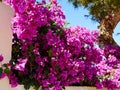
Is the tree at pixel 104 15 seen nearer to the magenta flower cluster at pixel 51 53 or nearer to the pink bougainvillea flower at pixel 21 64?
the magenta flower cluster at pixel 51 53

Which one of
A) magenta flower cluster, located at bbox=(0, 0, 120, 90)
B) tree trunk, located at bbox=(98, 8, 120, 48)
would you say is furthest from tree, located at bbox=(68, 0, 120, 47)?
magenta flower cluster, located at bbox=(0, 0, 120, 90)

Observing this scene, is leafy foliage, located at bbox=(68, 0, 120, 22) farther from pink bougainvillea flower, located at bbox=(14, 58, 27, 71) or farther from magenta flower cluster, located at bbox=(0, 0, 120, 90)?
pink bougainvillea flower, located at bbox=(14, 58, 27, 71)

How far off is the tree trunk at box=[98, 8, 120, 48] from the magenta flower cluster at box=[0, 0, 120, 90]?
1708 mm

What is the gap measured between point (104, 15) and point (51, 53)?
3421 millimetres

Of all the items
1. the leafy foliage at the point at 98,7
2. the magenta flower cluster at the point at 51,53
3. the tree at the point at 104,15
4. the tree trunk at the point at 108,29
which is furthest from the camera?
the tree trunk at the point at 108,29

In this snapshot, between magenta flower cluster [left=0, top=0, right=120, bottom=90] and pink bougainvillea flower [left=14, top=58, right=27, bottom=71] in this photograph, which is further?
magenta flower cluster [left=0, top=0, right=120, bottom=90]

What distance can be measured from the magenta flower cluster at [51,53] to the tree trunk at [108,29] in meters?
1.71

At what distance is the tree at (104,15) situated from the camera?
8336 millimetres

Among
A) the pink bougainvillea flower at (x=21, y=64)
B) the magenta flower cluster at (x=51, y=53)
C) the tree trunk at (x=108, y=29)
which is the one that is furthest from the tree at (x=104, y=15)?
the pink bougainvillea flower at (x=21, y=64)

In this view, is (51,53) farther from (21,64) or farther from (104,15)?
(104,15)

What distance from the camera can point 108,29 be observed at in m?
8.77

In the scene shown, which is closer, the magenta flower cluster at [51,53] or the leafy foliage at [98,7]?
the magenta flower cluster at [51,53]

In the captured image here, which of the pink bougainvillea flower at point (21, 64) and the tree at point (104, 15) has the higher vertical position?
the tree at point (104, 15)

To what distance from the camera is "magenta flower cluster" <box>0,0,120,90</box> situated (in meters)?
5.24
